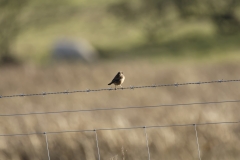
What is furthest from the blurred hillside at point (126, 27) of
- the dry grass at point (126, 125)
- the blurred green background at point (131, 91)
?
the dry grass at point (126, 125)

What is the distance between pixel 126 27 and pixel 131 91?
2998 centimetres

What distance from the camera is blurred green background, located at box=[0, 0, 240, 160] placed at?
8.84 m

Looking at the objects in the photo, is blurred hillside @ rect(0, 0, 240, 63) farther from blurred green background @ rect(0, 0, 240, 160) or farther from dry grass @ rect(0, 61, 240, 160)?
dry grass @ rect(0, 61, 240, 160)

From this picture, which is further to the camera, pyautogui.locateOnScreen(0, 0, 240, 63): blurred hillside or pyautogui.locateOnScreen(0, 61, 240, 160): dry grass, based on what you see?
pyautogui.locateOnScreen(0, 0, 240, 63): blurred hillside

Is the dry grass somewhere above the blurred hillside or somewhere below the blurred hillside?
below

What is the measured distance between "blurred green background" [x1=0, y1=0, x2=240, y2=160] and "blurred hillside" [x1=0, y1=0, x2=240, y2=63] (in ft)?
0.30

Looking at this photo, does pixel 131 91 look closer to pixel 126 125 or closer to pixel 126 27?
pixel 126 125

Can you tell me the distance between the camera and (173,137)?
8969 millimetres

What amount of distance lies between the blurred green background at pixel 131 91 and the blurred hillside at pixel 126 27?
9cm

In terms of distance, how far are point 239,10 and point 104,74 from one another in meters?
24.2

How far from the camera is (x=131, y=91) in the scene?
46.4 ft

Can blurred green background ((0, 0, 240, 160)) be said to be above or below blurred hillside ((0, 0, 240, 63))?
below

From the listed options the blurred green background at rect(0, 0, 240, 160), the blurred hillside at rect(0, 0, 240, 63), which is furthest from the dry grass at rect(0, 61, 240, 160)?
the blurred hillside at rect(0, 0, 240, 63)

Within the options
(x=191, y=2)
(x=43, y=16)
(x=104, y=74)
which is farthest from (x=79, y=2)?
(x=104, y=74)
